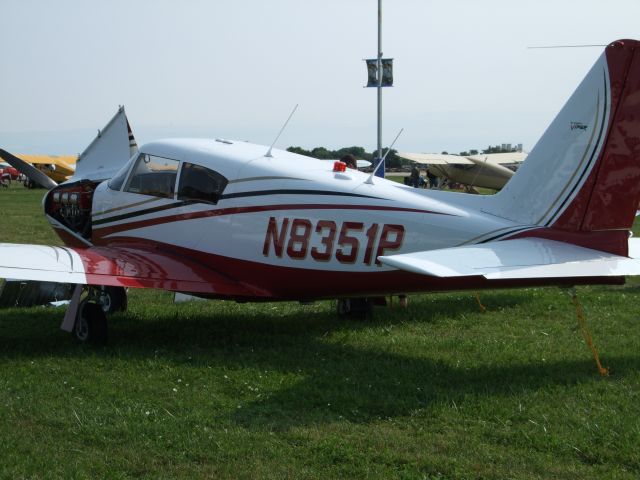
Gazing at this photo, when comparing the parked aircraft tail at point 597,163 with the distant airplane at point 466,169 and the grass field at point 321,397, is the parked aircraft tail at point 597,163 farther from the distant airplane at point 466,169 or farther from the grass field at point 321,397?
the distant airplane at point 466,169

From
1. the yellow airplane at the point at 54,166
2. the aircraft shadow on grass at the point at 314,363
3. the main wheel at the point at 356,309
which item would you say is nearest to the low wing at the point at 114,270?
the aircraft shadow on grass at the point at 314,363

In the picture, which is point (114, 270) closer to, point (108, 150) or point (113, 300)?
point (113, 300)

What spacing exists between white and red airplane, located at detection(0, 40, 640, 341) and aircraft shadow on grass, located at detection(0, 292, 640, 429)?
1.61 feet

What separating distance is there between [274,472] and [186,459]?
0.59m

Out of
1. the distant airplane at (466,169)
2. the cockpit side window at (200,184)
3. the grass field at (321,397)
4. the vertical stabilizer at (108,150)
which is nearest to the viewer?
the grass field at (321,397)

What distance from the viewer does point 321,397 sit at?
5828mm

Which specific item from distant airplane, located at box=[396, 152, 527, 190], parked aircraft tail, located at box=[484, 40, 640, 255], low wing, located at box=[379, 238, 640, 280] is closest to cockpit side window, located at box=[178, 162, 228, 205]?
low wing, located at box=[379, 238, 640, 280]

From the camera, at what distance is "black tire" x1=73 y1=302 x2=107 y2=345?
7547 mm

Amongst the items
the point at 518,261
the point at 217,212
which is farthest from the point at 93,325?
the point at 518,261

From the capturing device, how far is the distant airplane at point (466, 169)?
36.5m

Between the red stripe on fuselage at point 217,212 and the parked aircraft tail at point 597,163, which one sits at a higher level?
the parked aircraft tail at point 597,163

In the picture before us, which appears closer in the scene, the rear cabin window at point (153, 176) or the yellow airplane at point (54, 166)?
the rear cabin window at point (153, 176)

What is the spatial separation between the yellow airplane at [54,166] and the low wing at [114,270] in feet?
126

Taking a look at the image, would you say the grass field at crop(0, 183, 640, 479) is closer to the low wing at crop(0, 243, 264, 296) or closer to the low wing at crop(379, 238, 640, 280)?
the low wing at crop(0, 243, 264, 296)
